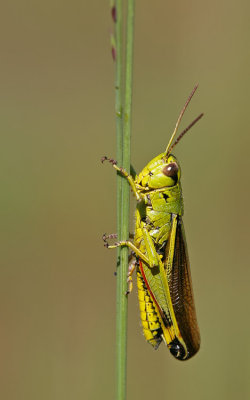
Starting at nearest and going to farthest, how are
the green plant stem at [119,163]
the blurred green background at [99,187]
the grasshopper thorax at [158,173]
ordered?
the green plant stem at [119,163]
the grasshopper thorax at [158,173]
the blurred green background at [99,187]

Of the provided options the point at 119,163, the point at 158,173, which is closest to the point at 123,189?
the point at 119,163

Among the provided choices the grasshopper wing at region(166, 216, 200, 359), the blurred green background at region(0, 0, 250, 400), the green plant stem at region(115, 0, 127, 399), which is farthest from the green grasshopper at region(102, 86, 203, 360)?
the green plant stem at region(115, 0, 127, 399)

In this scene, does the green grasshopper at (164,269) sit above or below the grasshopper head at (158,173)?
below

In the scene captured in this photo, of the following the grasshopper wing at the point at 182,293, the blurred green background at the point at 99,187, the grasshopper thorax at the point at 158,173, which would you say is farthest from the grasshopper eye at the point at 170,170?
the blurred green background at the point at 99,187

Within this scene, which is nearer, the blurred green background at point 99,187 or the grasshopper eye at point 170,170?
the grasshopper eye at point 170,170

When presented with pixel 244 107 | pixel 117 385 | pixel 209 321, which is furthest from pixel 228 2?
pixel 117 385

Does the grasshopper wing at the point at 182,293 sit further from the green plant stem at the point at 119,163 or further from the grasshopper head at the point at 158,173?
the green plant stem at the point at 119,163

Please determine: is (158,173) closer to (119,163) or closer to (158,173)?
(158,173)

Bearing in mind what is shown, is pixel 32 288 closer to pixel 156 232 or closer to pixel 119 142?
pixel 156 232
